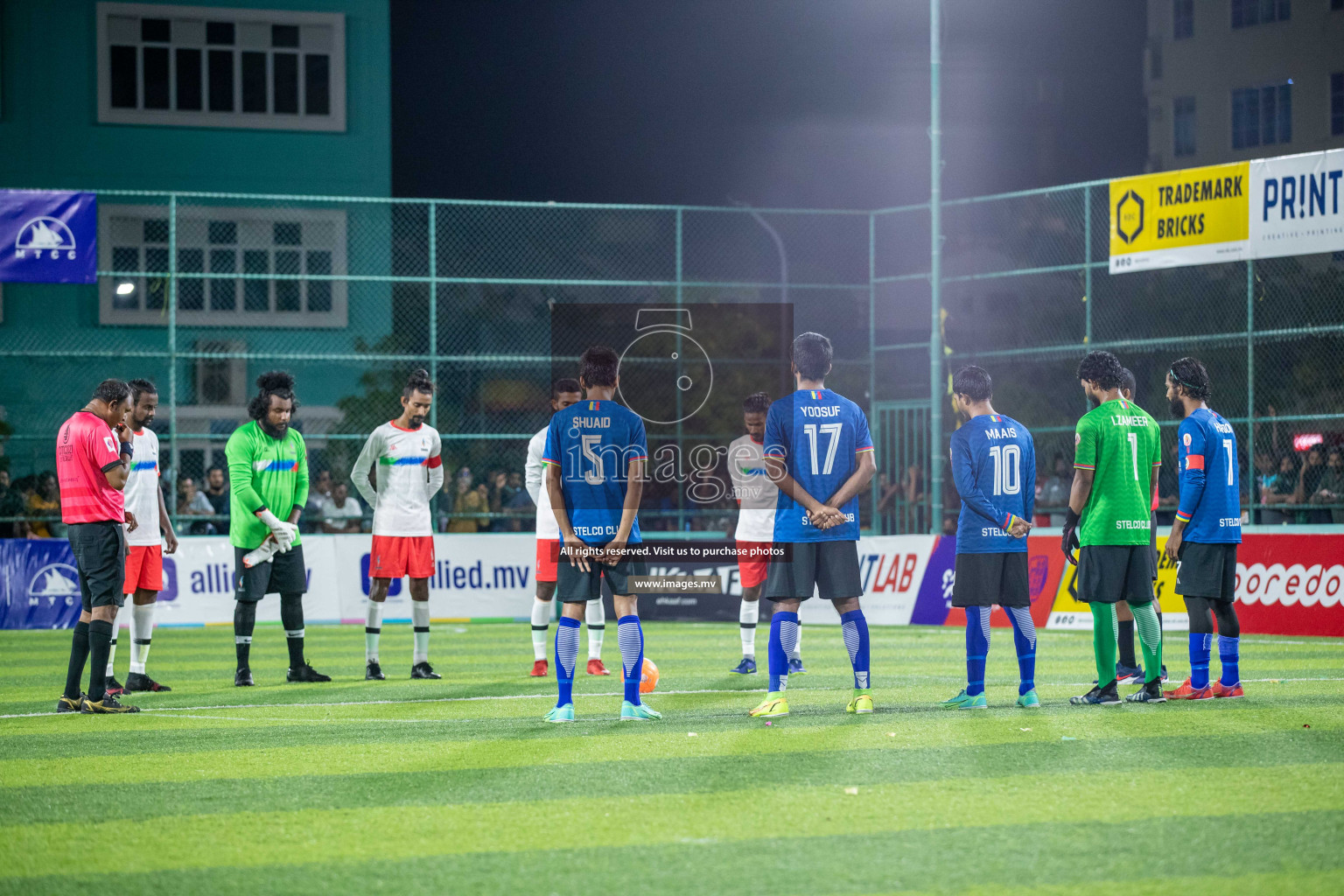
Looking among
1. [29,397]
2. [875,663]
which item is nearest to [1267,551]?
[875,663]

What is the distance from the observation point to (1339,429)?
55.5 feet

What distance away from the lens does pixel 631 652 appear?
26.6 ft

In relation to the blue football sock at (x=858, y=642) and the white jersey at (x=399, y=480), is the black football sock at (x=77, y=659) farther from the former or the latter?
the blue football sock at (x=858, y=642)

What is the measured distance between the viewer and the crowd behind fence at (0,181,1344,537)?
1942 cm

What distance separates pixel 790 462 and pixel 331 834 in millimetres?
4157

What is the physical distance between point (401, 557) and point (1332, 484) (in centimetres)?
1175

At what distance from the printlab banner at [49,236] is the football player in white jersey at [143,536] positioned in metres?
8.66

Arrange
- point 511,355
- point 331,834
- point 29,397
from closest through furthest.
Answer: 1. point 331,834
2. point 511,355
3. point 29,397

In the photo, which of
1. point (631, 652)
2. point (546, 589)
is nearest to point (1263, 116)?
point (546, 589)

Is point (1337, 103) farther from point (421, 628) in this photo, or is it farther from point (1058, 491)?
point (421, 628)

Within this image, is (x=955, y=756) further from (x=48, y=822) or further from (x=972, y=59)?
(x=972, y=59)

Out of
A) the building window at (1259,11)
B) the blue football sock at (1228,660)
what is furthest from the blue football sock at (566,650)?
the building window at (1259,11)

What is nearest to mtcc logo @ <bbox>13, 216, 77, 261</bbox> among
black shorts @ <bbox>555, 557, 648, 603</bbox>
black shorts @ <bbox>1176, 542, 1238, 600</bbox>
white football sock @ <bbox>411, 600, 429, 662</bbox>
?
white football sock @ <bbox>411, 600, 429, 662</bbox>

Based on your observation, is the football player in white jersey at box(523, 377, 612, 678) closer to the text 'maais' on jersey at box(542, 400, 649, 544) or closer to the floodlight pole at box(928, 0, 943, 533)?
the text 'maais' on jersey at box(542, 400, 649, 544)
